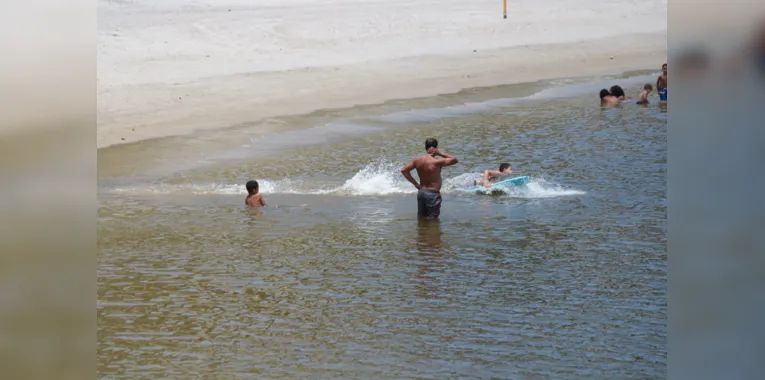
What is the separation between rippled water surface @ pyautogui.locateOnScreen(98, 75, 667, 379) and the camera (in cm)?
673

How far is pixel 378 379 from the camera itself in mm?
6227

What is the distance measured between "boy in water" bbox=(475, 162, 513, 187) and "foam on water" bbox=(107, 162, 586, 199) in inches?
7.8

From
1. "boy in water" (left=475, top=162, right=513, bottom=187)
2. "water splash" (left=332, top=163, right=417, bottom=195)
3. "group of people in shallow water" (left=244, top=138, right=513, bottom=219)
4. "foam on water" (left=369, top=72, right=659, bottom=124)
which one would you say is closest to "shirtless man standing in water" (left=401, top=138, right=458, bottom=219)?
"group of people in shallow water" (left=244, top=138, right=513, bottom=219)

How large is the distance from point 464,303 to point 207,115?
11.0 metres

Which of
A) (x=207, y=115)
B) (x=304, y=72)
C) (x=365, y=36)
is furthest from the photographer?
(x=365, y=36)

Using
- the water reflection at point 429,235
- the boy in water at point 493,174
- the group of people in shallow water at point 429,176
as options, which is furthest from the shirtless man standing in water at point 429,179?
the boy in water at point 493,174

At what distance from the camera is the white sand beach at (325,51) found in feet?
60.8

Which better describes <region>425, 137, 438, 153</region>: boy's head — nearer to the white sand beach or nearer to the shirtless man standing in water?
the shirtless man standing in water

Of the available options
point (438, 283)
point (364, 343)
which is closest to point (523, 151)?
point (438, 283)
